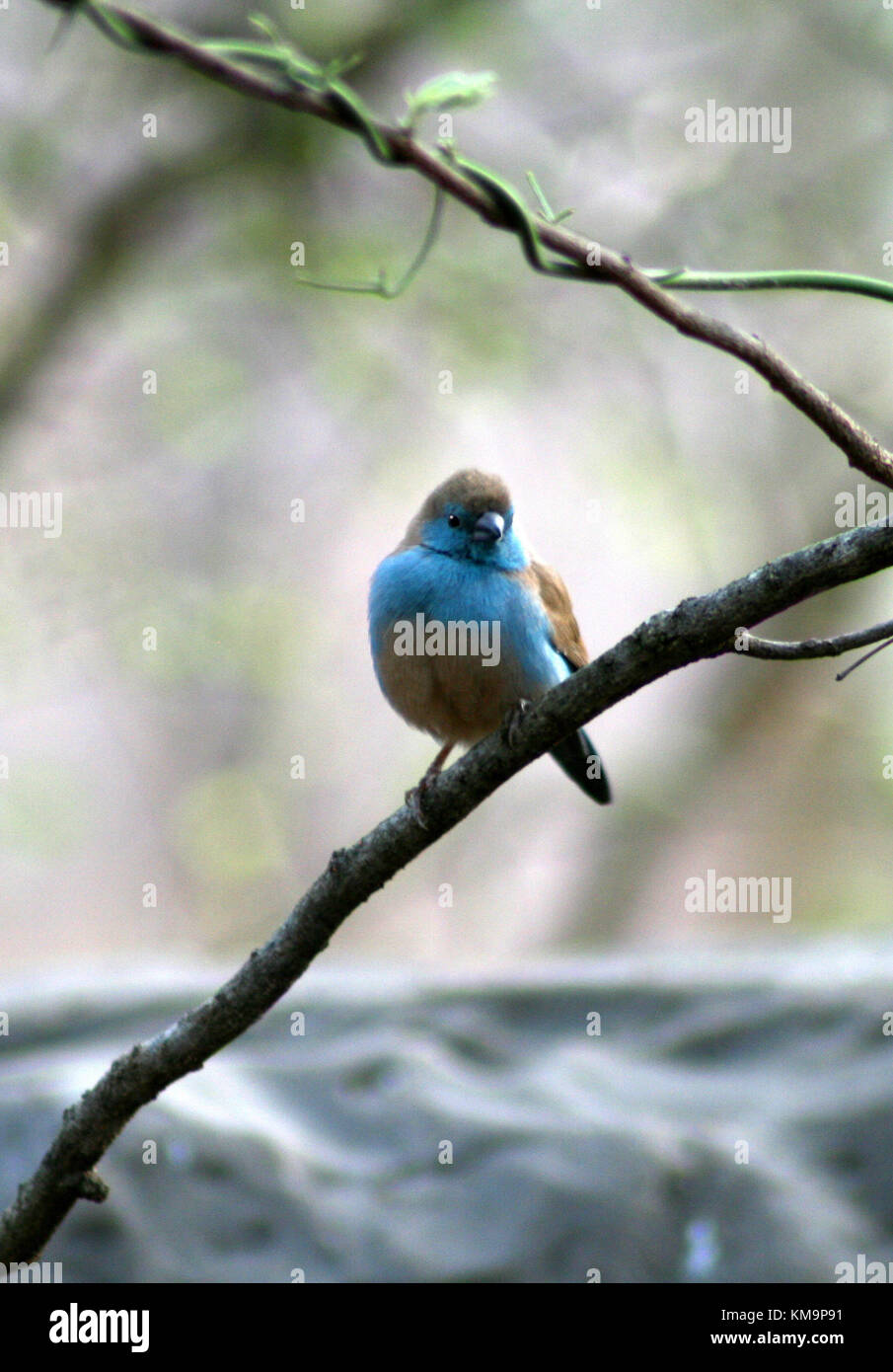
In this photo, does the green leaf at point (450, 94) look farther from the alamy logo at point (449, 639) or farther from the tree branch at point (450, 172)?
the alamy logo at point (449, 639)

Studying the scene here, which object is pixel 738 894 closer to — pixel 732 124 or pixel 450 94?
pixel 732 124

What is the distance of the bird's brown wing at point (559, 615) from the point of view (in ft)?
12.8

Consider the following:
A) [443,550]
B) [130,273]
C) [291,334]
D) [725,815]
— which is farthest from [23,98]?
[725,815]

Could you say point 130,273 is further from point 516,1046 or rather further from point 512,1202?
point 512,1202

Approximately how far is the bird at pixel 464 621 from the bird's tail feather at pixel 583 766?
295mm

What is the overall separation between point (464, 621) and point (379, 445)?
517 centimetres

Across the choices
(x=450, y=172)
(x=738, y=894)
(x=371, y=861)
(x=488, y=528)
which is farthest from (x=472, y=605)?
(x=738, y=894)

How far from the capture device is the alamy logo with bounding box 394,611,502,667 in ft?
11.9

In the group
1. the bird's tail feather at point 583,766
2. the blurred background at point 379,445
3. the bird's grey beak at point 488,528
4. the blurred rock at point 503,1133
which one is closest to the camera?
the blurred rock at point 503,1133

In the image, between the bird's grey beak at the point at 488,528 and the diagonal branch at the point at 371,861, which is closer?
the diagonal branch at the point at 371,861

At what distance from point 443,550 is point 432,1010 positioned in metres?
1.47

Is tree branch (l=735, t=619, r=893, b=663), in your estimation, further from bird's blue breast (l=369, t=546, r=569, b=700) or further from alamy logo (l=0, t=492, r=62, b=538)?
alamy logo (l=0, t=492, r=62, b=538)

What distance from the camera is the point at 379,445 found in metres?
8.66

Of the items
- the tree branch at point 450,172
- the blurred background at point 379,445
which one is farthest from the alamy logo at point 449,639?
the blurred background at point 379,445
